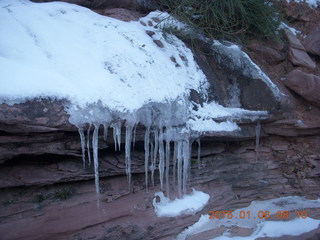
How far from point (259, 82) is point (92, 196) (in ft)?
8.76

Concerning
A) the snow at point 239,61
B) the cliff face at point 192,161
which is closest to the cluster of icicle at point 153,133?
the cliff face at point 192,161

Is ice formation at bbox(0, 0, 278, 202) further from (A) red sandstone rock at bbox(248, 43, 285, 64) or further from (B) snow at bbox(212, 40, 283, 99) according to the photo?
(A) red sandstone rock at bbox(248, 43, 285, 64)

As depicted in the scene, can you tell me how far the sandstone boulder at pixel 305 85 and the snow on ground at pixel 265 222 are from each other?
1554mm

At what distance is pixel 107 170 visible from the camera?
9.96 feet

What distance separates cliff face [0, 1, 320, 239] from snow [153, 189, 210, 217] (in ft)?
0.24

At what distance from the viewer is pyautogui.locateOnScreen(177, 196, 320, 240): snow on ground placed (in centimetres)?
334

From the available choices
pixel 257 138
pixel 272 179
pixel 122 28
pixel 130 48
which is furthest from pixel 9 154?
pixel 272 179

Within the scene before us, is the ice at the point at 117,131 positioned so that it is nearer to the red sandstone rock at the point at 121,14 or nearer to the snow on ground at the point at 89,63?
the snow on ground at the point at 89,63

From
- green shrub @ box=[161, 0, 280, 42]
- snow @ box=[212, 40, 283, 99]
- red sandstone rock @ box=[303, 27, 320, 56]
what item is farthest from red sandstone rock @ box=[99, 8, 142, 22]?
red sandstone rock @ box=[303, 27, 320, 56]

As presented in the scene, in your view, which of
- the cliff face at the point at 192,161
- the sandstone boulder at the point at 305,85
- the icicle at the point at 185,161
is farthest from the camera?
the sandstone boulder at the point at 305,85

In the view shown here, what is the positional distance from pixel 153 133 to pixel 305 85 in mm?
2582

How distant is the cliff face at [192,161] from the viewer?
261 centimetres

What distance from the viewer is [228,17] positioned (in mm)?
4371
